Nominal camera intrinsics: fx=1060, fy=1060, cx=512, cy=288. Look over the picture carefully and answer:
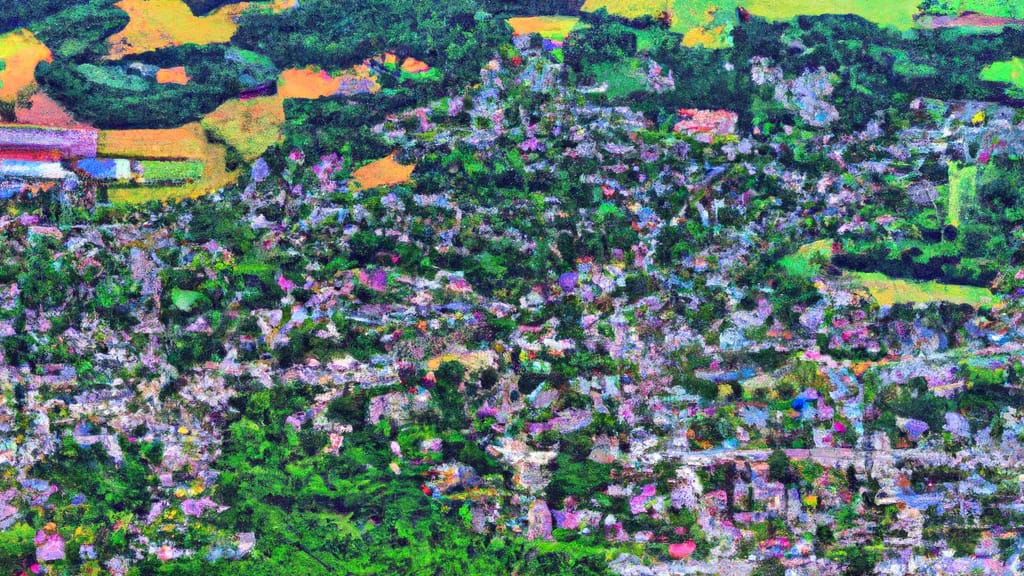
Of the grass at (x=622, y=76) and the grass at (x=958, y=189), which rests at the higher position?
the grass at (x=622, y=76)

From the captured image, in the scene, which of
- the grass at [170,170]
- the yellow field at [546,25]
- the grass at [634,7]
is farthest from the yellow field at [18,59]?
the grass at [634,7]

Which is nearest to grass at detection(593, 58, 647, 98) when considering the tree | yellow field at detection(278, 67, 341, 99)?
yellow field at detection(278, 67, 341, 99)

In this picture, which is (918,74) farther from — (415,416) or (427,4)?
(415,416)

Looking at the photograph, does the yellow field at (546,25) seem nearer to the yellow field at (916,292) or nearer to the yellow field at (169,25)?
the yellow field at (169,25)

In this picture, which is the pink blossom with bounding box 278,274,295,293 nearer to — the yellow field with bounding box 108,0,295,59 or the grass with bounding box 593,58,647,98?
the yellow field with bounding box 108,0,295,59

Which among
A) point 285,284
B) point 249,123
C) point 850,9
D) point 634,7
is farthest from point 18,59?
point 850,9

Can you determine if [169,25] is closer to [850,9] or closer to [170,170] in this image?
[170,170]
